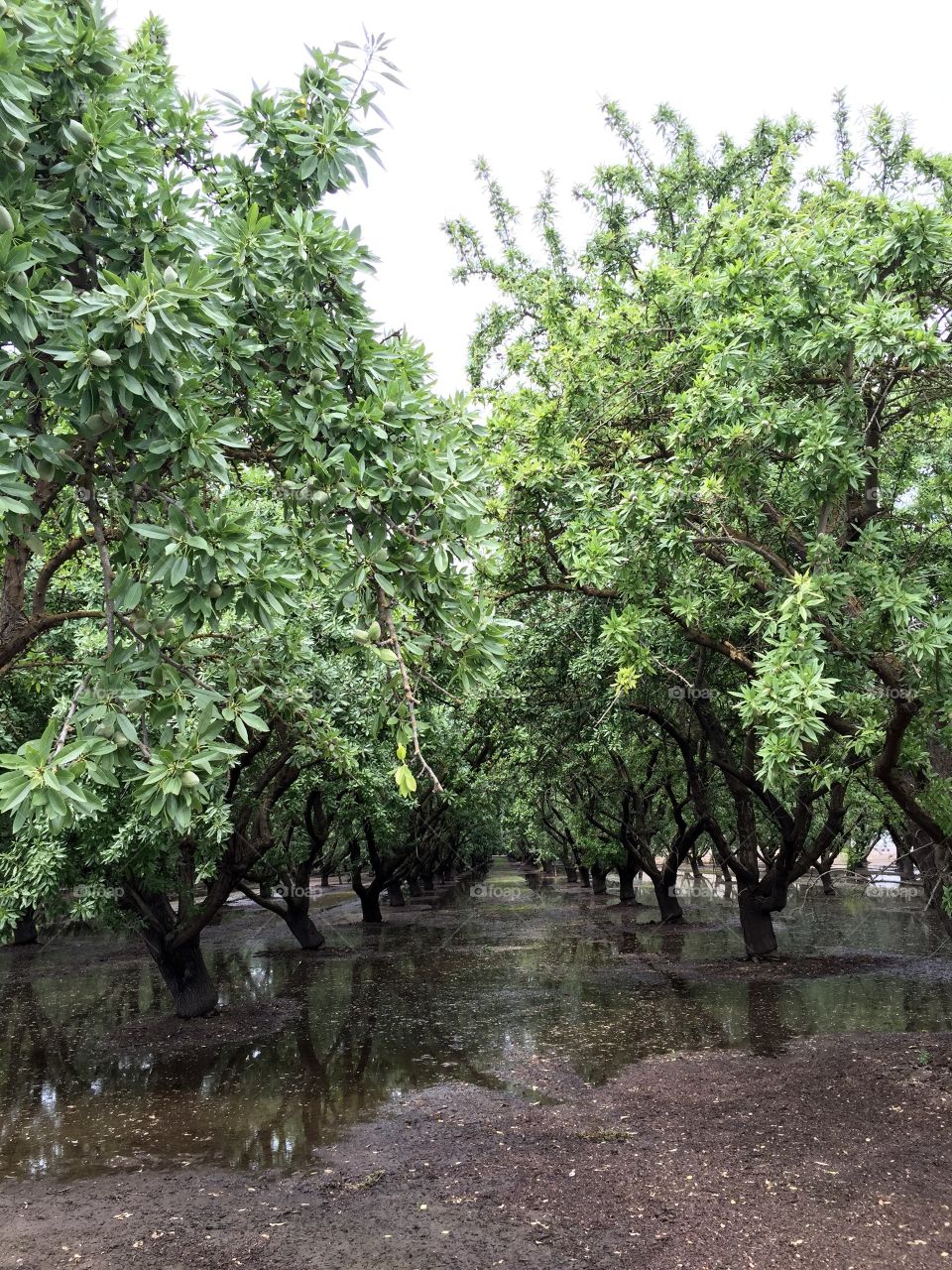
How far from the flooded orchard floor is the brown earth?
0.03 meters

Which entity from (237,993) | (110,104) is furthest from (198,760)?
(237,993)

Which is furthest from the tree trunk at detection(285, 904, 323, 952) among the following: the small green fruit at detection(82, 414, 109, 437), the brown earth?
the small green fruit at detection(82, 414, 109, 437)

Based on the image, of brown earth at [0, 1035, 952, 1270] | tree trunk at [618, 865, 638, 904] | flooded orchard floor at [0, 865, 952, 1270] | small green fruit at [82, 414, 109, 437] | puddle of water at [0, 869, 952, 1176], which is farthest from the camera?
tree trunk at [618, 865, 638, 904]

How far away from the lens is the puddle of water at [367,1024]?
380 inches

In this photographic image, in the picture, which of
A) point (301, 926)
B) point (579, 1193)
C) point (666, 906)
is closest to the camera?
point (579, 1193)

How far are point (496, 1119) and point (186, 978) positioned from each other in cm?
802

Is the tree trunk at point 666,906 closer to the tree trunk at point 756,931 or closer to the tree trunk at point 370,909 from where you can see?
the tree trunk at point 756,931

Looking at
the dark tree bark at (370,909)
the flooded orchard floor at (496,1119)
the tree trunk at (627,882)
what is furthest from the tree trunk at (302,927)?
the tree trunk at (627,882)

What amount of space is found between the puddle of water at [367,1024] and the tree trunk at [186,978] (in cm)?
62

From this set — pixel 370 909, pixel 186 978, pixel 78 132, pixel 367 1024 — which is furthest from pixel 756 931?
pixel 78 132

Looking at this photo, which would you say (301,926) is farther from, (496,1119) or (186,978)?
(496,1119)

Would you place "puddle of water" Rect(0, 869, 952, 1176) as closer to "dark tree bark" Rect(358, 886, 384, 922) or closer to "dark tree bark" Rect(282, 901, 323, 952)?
"dark tree bark" Rect(282, 901, 323, 952)

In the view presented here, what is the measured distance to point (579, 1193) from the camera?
707cm

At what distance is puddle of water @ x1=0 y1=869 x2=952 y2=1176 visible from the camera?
9.66 m
